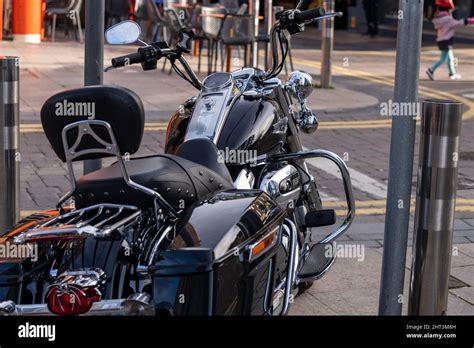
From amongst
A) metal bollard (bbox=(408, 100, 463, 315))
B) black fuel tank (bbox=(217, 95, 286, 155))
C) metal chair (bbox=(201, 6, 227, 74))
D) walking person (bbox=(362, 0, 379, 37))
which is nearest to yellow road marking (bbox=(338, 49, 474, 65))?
walking person (bbox=(362, 0, 379, 37))

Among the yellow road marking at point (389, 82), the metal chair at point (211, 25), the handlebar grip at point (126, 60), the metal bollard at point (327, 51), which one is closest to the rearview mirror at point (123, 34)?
the handlebar grip at point (126, 60)

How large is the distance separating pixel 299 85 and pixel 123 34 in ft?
3.00

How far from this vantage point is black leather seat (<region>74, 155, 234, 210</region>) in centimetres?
295

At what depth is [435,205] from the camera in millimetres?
3416

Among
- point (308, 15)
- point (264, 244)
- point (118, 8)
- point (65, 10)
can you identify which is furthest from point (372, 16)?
point (264, 244)

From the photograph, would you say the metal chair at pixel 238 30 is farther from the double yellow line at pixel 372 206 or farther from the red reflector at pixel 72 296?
the red reflector at pixel 72 296

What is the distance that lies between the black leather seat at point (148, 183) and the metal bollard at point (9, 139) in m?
1.54

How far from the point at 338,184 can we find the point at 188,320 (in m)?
4.64

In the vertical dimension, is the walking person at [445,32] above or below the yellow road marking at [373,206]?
above

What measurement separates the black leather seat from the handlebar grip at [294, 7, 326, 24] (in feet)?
4.75

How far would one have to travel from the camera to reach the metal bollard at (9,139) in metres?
4.48

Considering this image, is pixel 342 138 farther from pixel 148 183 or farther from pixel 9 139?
pixel 148 183

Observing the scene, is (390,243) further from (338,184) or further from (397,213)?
(338,184)

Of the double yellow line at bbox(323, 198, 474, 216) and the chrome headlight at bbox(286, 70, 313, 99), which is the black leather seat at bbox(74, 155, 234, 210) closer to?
the chrome headlight at bbox(286, 70, 313, 99)
